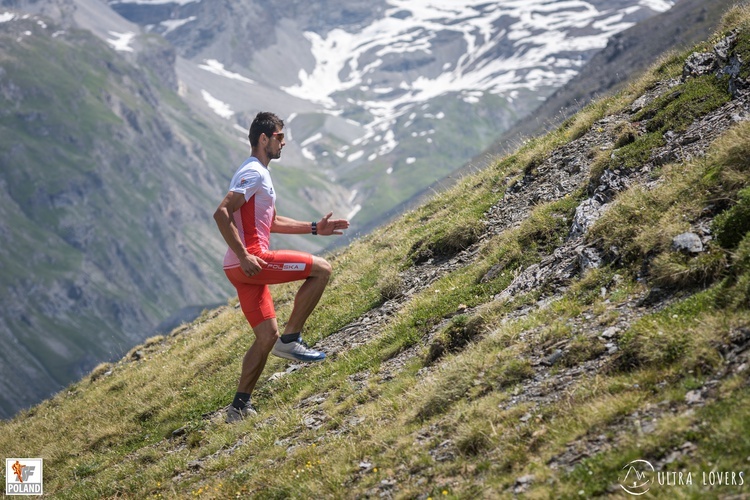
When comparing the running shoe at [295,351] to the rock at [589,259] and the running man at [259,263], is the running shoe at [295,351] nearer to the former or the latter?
the running man at [259,263]

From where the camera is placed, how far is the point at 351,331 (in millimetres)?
15945

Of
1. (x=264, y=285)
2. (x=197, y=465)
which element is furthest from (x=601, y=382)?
(x=197, y=465)

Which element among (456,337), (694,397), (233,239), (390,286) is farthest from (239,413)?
(694,397)

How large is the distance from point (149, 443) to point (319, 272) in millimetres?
5568

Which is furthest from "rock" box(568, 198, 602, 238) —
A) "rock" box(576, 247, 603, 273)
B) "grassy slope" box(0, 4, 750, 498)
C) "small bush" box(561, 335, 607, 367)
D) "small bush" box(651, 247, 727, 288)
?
"small bush" box(561, 335, 607, 367)

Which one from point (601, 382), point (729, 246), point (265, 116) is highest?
point (265, 116)

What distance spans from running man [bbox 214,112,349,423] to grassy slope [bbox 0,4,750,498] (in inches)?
36.1

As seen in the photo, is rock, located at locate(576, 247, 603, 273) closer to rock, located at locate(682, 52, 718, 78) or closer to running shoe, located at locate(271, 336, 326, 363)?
running shoe, located at locate(271, 336, 326, 363)

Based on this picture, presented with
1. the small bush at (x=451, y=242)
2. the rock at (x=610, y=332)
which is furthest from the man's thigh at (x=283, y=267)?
the rock at (x=610, y=332)

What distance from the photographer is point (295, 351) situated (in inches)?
532

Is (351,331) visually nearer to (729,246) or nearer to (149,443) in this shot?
(149,443)

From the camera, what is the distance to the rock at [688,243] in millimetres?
10164

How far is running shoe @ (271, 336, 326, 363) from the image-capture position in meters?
13.4

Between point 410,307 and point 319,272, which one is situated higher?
point 319,272
